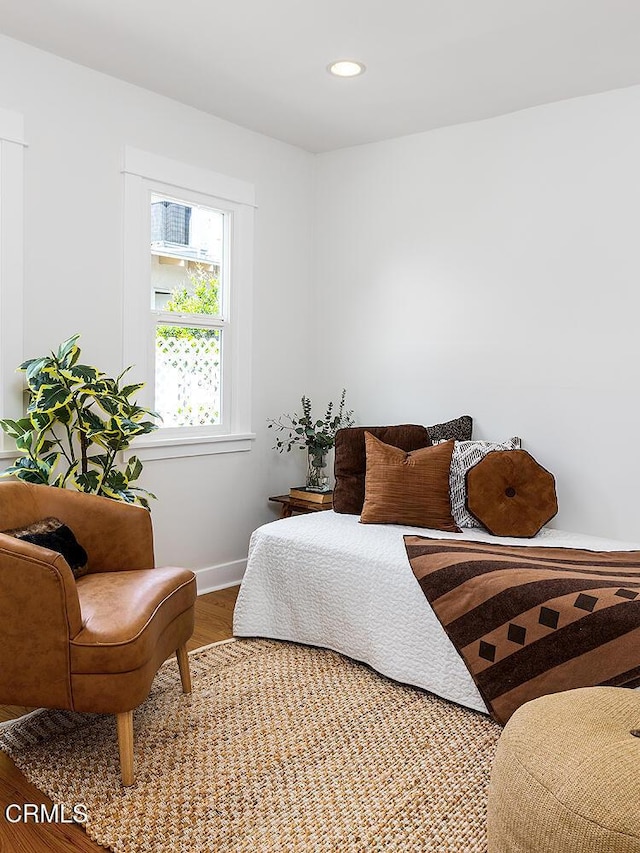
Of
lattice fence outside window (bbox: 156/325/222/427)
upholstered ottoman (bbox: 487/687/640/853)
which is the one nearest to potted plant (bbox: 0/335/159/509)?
lattice fence outside window (bbox: 156/325/222/427)

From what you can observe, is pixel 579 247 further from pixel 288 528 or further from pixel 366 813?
pixel 366 813

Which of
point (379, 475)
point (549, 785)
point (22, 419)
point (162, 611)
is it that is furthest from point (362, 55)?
point (549, 785)

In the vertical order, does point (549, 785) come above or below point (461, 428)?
below

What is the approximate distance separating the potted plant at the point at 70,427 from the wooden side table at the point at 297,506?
1.02 metres

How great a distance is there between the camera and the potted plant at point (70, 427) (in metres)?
2.81

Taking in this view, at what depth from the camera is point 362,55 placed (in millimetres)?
2986

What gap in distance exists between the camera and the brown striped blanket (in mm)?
2287

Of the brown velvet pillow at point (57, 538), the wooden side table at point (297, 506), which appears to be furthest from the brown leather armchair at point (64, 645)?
the wooden side table at point (297, 506)

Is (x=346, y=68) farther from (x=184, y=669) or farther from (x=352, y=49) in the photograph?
(x=184, y=669)

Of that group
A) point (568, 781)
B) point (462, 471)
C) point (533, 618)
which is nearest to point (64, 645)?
point (568, 781)

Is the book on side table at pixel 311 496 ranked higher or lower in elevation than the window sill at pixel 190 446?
lower

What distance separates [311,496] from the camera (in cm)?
395

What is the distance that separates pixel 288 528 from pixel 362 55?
1999mm

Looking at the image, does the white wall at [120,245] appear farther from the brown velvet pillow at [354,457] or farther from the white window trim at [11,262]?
the brown velvet pillow at [354,457]
